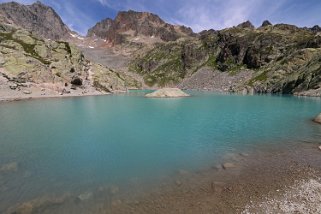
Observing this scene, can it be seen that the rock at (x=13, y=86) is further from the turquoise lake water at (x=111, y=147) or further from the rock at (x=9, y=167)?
the rock at (x=9, y=167)

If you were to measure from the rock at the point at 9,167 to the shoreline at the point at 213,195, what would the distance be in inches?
252

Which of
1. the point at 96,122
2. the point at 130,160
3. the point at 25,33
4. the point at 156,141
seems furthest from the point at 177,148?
the point at 25,33

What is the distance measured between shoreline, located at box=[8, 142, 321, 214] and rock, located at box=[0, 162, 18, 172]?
6.40 metres

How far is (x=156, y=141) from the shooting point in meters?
30.9

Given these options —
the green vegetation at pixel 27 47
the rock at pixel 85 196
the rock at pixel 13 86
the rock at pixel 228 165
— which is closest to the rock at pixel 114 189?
the rock at pixel 85 196

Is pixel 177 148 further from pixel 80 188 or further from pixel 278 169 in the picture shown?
pixel 80 188

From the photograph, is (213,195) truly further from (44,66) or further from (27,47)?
(27,47)

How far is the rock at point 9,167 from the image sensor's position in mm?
20594

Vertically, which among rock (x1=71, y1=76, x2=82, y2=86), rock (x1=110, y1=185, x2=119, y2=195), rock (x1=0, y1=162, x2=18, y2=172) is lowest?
rock (x1=0, y1=162, x2=18, y2=172)

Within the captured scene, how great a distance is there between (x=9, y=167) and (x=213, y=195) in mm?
16190

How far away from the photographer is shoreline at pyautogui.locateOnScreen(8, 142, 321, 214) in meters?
15.1

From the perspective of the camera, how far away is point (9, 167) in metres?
21.2

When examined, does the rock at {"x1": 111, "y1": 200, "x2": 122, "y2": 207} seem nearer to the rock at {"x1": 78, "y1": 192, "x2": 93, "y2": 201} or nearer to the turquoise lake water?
the rock at {"x1": 78, "y1": 192, "x2": 93, "y2": 201}

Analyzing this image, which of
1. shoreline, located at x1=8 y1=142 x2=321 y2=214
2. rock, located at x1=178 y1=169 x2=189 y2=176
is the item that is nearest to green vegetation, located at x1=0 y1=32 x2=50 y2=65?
rock, located at x1=178 y1=169 x2=189 y2=176
